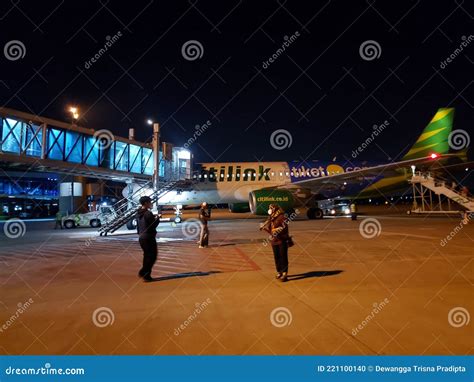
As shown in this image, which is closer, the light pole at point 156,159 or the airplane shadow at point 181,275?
the airplane shadow at point 181,275

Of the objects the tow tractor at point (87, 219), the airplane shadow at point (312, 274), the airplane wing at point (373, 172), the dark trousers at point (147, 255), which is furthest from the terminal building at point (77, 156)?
the airplane shadow at point (312, 274)

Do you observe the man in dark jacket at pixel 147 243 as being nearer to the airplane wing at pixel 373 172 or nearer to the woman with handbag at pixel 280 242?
the woman with handbag at pixel 280 242

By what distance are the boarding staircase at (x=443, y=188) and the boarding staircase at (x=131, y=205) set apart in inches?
658

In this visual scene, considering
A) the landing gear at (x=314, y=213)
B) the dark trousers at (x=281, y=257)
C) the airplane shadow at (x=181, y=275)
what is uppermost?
the landing gear at (x=314, y=213)

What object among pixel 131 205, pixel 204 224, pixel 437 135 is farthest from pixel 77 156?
pixel 437 135

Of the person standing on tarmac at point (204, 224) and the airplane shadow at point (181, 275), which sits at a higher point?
the person standing on tarmac at point (204, 224)

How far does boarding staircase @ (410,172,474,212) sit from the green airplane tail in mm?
A: 3551

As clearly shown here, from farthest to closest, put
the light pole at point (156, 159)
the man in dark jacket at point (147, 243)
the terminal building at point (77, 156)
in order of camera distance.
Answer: the light pole at point (156, 159), the terminal building at point (77, 156), the man in dark jacket at point (147, 243)

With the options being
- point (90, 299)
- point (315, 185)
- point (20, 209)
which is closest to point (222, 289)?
point (90, 299)

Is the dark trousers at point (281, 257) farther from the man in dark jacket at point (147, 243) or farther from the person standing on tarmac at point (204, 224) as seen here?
the person standing on tarmac at point (204, 224)

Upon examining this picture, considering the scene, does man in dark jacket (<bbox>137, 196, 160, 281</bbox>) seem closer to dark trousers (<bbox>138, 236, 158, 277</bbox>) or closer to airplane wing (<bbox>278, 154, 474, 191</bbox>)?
dark trousers (<bbox>138, 236, 158, 277</bbox>)

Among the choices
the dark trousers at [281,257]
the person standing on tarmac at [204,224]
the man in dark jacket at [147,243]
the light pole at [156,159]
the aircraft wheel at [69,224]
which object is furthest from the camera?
the aircraft wheel at [69,224]

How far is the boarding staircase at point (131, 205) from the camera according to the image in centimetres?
1728

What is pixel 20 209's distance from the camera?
5819cm
